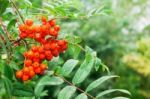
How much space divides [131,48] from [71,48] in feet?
17.4

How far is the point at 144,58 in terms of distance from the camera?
20.9ft

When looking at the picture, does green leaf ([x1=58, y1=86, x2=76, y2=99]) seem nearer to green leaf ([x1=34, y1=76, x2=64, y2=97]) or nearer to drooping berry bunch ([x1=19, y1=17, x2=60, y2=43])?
green leaf ([x1=34, y1=76, x2=64, y2=97])

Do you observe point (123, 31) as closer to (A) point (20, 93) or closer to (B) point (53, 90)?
(B) point (53, 90)

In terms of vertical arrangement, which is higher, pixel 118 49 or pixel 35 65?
pixel 118 49

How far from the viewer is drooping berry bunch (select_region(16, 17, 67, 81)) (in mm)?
1271

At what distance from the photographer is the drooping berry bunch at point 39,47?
127cm

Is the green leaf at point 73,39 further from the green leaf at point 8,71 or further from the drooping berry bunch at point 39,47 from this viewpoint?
the green leaf at point 8,71

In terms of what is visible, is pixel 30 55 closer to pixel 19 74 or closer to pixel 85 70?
pixel 19 74

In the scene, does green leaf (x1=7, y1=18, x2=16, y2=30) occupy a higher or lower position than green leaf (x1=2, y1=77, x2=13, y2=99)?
higher

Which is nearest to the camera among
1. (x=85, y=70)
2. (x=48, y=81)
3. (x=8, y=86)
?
(x=8, y=86)

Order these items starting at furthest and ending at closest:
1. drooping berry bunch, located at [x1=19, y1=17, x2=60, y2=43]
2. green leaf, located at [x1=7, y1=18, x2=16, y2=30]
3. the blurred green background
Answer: the blurred green background < green leaf, located at [x1=7, y1=18, x2=16, y2=30] < drooping berry bunch, located at [x1=19, y1=17, x2=60, y2=43]

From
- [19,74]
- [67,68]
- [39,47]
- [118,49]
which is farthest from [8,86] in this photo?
[118,49]

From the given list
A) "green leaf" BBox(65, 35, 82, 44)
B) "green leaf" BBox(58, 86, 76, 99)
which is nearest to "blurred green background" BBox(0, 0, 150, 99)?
"green leaf" BBox(65, 35, 82, 44)

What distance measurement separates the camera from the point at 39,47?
1.31 metres
